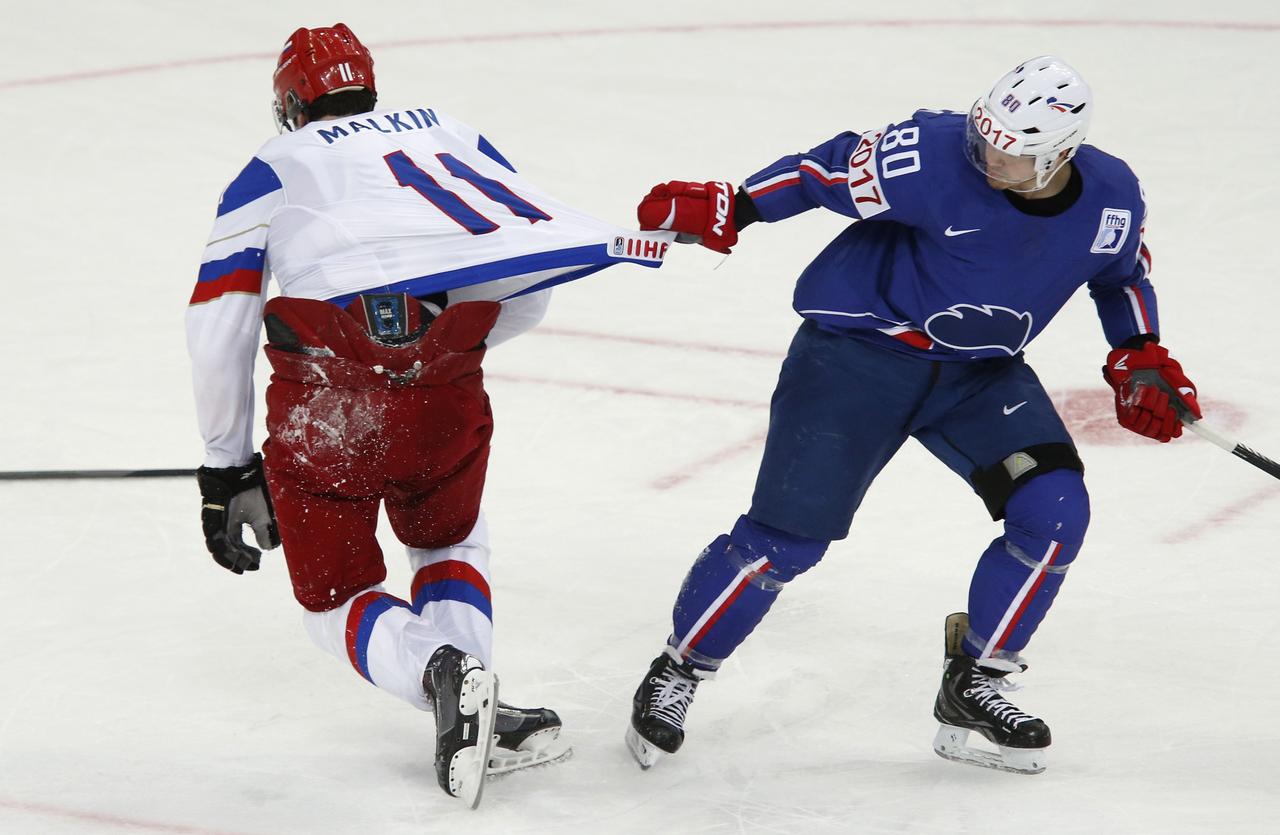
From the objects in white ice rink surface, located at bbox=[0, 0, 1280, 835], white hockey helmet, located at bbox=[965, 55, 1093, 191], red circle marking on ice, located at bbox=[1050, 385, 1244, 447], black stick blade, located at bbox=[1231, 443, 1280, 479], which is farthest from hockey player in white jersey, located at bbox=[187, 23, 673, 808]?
red circle marking on ice, located at bbox=[1050, 385, 1244, 447]

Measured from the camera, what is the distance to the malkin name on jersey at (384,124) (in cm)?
283

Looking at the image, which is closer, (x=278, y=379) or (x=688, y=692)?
(x=278, y=379)

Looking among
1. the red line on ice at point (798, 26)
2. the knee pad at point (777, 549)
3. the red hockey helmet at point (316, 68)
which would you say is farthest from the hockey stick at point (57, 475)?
the red line on ice at point (798, 26)

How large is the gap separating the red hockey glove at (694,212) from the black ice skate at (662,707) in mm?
754

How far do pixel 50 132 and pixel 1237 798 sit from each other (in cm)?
509

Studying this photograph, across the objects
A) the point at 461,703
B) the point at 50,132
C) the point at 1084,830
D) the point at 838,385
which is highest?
the point at 838,385

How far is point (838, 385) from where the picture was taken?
302cm

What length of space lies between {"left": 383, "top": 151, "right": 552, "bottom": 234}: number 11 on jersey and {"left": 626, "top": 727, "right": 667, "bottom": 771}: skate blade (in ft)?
3.01

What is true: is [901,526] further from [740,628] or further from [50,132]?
[50,132]

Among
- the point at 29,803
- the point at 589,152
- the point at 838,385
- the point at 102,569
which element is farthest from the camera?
the point at 589,152

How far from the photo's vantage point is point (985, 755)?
3092 millimetres

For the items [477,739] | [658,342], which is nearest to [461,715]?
[477,739]

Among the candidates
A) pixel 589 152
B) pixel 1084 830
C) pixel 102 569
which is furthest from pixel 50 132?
pixel 1084 830

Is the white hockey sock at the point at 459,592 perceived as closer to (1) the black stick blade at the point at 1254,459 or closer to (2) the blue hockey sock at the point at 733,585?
(2) the blue hockey sock at the point at 733,585
